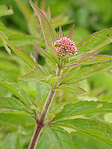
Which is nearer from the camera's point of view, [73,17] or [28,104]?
[28,104]

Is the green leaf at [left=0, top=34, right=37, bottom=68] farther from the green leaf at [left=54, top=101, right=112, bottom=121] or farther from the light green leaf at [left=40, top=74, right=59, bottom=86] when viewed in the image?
the green leaf at [left=54, top=101, right=112, bottom=121]

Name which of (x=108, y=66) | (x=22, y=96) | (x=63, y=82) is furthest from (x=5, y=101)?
(x=108, y=66)

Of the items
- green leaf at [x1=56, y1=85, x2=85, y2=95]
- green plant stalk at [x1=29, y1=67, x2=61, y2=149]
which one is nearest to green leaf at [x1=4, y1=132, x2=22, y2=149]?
green plant stalk at [x1=29, y1=67, x2=61, y2=149]

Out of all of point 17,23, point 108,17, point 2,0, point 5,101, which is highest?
point 108,17

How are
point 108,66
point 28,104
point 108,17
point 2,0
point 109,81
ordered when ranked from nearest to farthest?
point 108,66 → point 28,104 → point 109,81 → point 2,0 → point 108,17

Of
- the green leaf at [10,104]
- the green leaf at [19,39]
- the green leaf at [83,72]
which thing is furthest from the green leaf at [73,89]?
the green leaf at [19,39]

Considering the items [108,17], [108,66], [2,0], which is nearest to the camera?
[108,66]

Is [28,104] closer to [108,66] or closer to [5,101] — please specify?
[5,101]

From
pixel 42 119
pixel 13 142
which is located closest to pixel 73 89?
pixel 42 119
